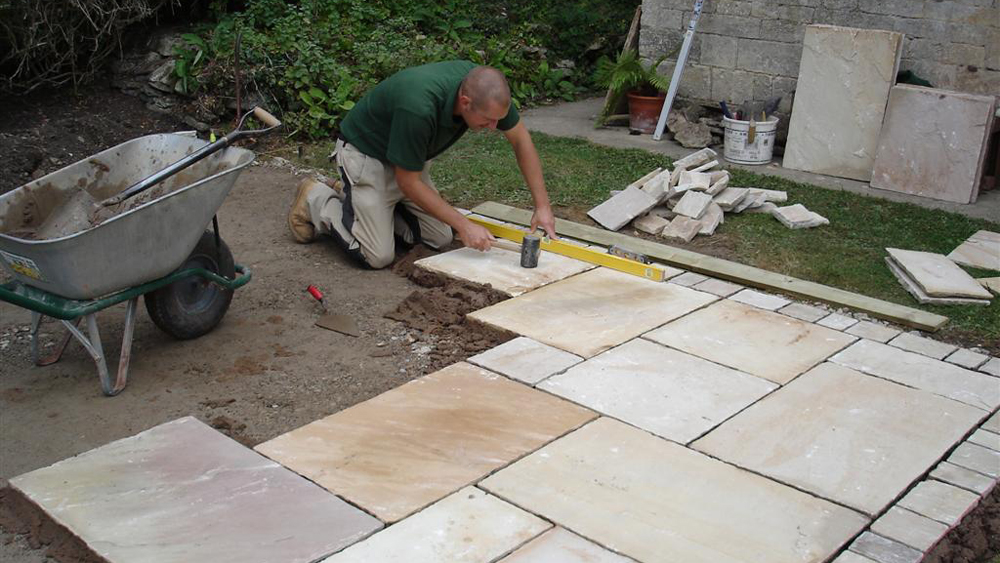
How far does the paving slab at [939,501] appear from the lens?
3.21 m

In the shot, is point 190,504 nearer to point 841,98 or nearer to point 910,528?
point 910,528

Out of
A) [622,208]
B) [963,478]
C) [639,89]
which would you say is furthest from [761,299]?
[639,89]

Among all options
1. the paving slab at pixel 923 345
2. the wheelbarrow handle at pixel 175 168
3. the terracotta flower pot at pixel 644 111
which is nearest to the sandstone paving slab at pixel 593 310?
the paving slab at pixel 923 345

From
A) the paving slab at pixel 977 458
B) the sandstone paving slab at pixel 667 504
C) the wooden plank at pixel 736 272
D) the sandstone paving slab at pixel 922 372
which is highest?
the wooden plank at pixel 736 272

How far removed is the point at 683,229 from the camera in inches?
233

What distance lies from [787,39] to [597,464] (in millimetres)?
5374

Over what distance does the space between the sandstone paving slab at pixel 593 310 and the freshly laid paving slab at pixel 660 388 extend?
164mm

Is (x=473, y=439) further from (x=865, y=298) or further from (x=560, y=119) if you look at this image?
(x=560, y=119)

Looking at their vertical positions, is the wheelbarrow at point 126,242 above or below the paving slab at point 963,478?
above

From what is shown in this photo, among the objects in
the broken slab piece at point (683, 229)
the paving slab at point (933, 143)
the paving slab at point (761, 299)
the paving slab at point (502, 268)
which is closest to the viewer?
the paving slab at point (761, 299)

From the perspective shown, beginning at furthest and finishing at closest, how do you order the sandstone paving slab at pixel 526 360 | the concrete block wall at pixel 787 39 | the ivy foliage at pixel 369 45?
1. the ivy foliage at pixel 369 45
2. the concrete block wall at pixel 787 39
3. the sandstone paving slab at pixel 526 360

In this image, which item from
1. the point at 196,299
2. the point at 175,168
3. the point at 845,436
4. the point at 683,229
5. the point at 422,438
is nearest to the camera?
the point at 422,438

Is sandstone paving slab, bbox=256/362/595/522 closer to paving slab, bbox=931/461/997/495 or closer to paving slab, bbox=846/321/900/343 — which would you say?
paving slab, bbox=931/461/997/495

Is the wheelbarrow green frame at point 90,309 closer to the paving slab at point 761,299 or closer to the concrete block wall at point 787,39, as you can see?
the paving slab at point 761,299
